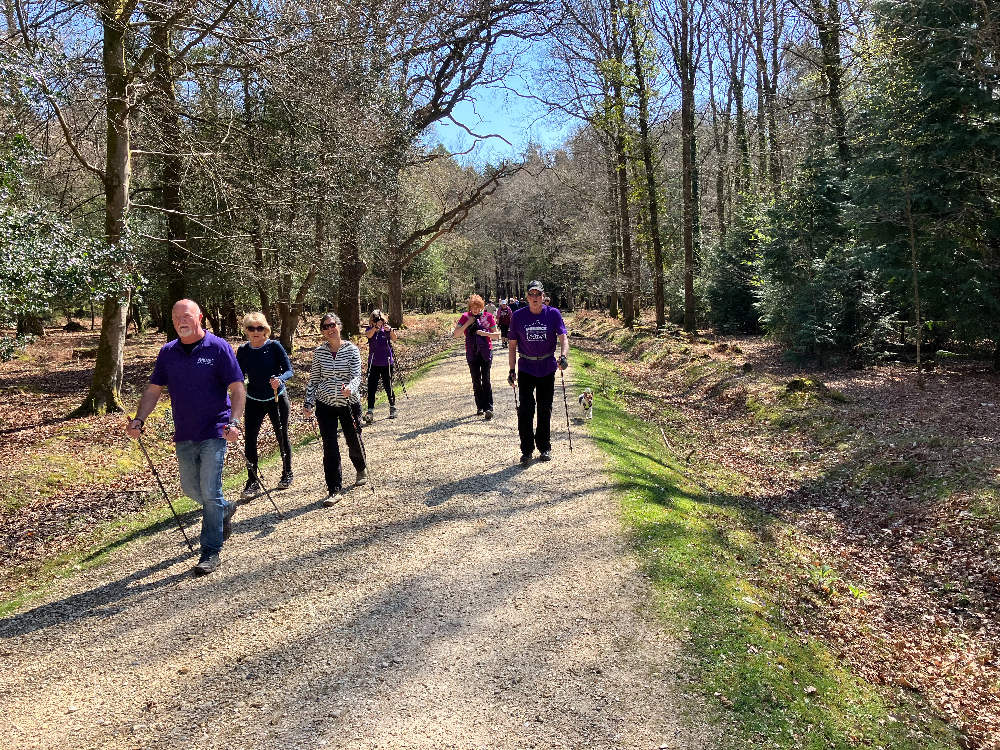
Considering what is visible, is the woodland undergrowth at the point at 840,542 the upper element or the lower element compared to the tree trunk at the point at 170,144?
lower

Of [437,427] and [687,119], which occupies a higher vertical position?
[687,119]

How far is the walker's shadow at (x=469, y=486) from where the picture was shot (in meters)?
7.83

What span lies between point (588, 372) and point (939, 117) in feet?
32.4

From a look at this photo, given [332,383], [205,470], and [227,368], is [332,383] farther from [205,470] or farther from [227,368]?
[205,470]

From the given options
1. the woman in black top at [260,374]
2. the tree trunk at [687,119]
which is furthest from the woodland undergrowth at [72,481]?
the tree trunk at [687,119]

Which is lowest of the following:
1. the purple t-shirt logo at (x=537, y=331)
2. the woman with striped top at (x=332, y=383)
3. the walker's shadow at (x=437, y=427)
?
the walker's shadow at (x=437, y=427)

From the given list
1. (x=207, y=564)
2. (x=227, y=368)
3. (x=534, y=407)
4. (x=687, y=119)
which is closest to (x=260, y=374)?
(x=227, y=368)

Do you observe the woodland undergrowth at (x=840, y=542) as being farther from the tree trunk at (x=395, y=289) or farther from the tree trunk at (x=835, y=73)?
the tree trunk at (x=395, y=289)

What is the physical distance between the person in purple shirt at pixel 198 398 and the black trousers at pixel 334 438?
159 centimetres

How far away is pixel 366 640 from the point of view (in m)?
4.77

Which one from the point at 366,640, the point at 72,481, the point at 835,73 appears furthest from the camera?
the point at 835,73

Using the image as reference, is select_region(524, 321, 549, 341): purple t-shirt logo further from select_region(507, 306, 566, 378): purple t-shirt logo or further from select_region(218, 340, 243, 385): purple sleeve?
select_region(218, 340, 243, 385): purple sleeve

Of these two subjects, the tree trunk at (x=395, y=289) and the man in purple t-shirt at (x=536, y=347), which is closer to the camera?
the man in purple t-shirt at (x=536, y=347)

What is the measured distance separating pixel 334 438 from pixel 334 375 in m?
0.81
